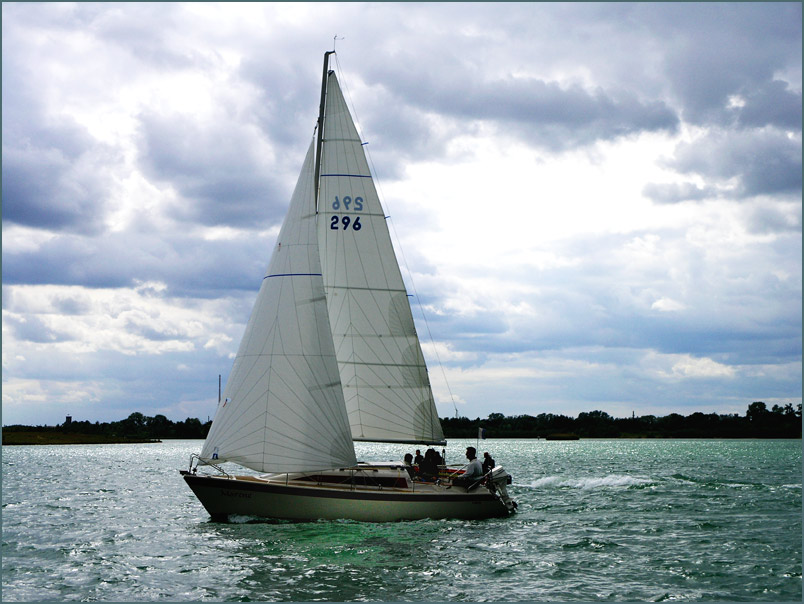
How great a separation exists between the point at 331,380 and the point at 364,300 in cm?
418

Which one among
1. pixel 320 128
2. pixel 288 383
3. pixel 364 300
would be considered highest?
pixel 320 128

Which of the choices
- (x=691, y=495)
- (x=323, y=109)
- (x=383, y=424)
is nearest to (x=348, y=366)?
(x=383, y=424)

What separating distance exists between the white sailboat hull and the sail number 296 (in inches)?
386

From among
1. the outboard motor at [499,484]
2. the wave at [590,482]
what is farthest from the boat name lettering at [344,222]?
the wave at [590,482]

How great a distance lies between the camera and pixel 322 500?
2497 cm

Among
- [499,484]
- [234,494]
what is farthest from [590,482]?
[234,494]

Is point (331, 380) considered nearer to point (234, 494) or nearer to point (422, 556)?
point (234, 494)

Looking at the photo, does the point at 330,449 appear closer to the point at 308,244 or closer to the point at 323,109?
the point at 308,244

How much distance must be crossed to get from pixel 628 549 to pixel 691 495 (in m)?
18.9

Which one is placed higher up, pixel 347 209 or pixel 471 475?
pixel 347 209

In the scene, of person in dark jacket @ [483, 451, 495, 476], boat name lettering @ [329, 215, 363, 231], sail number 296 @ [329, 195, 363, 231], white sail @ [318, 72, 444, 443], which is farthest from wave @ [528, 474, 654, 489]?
sail number 296 @ [329, 195, 363, 231]

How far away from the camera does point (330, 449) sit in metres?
25.8

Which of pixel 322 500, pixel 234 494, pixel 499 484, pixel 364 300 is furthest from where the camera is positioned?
pixel 364 300

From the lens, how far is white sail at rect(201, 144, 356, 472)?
25500mm
